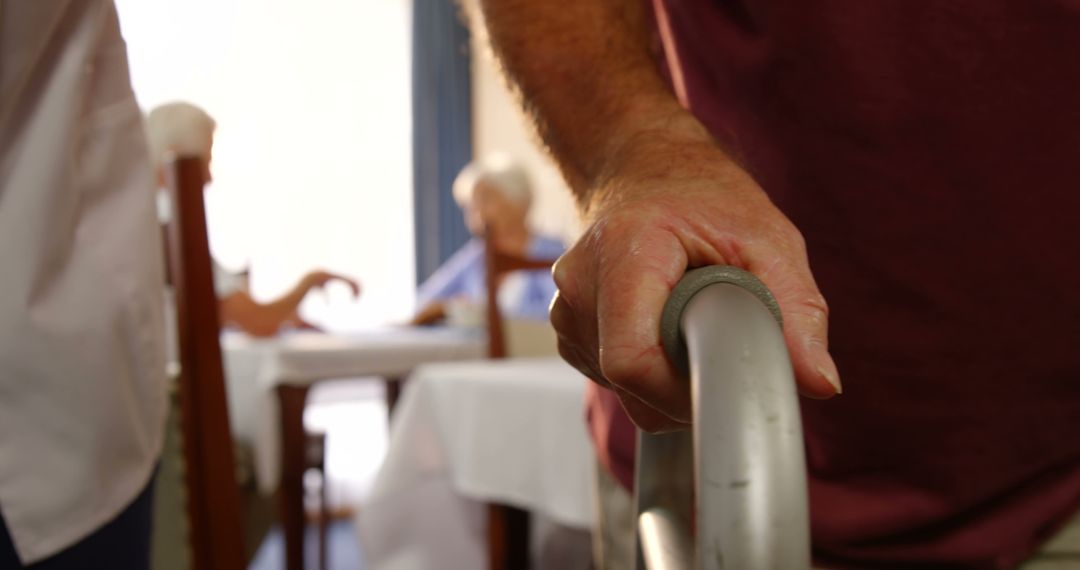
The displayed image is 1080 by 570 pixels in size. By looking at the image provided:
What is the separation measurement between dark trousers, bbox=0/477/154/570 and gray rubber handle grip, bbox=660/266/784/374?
17.0 inches

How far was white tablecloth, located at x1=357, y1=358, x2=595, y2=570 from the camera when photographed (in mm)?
1580

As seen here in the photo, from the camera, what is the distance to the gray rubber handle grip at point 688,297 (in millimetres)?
239

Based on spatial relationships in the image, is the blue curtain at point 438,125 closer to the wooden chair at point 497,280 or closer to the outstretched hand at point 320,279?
the outstretched hand at point 320,279

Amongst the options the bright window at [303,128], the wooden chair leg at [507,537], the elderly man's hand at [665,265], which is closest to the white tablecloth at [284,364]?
the wooden chair leg at [507,537]

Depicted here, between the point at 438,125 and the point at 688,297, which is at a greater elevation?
the point at 688,297

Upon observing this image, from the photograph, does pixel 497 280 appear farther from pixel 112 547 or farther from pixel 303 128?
pixel 303 128

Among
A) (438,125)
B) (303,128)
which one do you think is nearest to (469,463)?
(303,128)

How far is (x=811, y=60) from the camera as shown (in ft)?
1.53

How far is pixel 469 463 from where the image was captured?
1.72 m

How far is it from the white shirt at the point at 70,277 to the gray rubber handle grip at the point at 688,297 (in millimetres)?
402

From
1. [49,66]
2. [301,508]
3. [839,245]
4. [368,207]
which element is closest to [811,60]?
[839,245]

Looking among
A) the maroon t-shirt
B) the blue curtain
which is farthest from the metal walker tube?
the blue curtain

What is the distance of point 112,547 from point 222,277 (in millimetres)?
1979

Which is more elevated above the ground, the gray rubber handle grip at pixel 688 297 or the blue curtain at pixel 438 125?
the gray rubber handle grip at pixel 688 297
